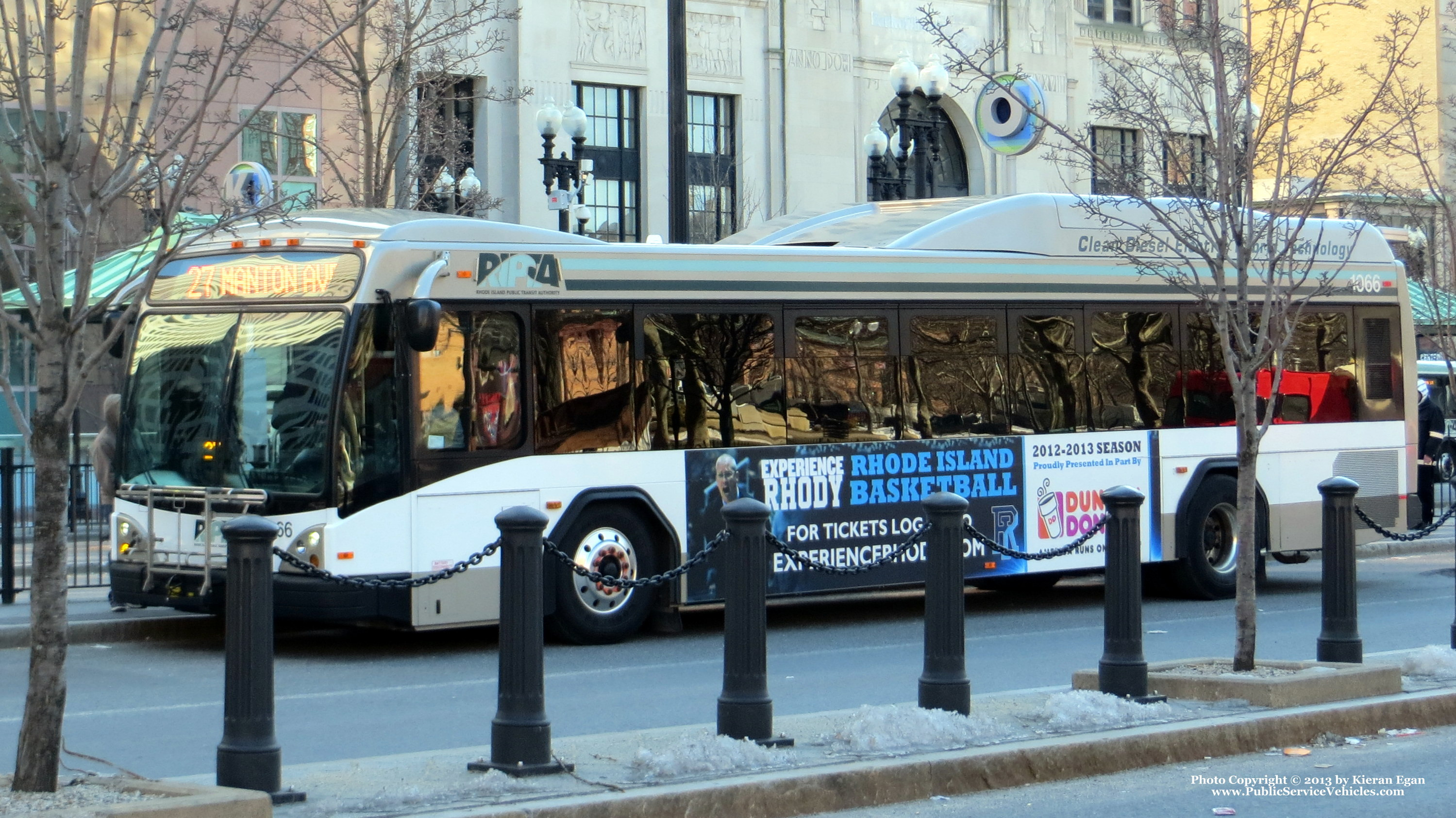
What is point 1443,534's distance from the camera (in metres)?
24.9

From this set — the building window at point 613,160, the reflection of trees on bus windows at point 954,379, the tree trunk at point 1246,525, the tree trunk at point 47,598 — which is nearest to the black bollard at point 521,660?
the tree trunk at point 47,598

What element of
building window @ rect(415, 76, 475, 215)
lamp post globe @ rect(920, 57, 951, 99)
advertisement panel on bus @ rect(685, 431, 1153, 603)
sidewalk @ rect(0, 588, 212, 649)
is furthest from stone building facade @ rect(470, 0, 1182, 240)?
sidewalk @ rect(0, 588, 212, 649)

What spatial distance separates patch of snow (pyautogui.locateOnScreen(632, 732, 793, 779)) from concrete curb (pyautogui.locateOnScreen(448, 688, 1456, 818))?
0.16m

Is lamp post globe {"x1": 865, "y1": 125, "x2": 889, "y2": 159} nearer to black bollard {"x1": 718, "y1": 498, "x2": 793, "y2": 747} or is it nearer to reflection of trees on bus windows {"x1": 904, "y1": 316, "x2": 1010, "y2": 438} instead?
reflection of trees on bus windows {"x1": 904, "y1": 316, "x2": 1010, "y2": 438}

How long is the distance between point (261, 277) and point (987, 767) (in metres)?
6.99

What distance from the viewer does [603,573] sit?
1312 centimetres

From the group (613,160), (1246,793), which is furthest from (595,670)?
(613,160)

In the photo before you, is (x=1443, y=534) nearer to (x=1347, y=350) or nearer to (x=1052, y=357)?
(x=1347, y=350)

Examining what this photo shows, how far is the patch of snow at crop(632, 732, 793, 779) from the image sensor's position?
734 centimetres

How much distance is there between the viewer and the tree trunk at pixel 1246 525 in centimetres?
988

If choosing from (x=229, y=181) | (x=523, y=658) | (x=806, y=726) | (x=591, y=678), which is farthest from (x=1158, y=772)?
(x=229, y=181)

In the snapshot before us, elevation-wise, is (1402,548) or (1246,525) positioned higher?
(1246,525)

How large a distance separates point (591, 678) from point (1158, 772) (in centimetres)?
431

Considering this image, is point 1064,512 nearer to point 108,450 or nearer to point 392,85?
point 108,450
